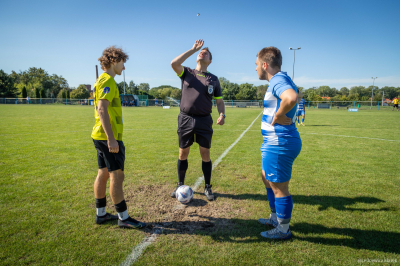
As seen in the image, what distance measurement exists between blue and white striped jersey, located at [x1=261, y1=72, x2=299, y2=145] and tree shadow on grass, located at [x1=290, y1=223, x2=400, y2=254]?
52.2 inches

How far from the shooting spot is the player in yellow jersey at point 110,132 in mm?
2549

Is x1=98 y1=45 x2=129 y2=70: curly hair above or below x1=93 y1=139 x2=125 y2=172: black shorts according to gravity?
above

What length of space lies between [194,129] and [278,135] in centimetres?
161

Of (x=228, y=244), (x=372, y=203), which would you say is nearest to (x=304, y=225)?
(x=228, y=244)

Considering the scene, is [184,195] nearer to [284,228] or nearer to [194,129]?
[194,129]

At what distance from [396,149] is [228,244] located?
8190mm

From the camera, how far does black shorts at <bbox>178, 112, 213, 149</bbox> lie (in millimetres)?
3682

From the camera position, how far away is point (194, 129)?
12.1 feet

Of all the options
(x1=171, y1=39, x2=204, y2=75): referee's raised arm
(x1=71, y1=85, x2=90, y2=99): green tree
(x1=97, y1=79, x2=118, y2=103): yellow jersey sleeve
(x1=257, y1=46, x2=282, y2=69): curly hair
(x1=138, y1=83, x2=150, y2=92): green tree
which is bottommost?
(x1=97, y1=79, x2=118, y2=103): yellow jersey sleeve

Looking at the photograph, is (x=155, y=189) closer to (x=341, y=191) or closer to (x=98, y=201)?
(x=98, y=201)

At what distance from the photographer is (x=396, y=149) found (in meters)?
7.44

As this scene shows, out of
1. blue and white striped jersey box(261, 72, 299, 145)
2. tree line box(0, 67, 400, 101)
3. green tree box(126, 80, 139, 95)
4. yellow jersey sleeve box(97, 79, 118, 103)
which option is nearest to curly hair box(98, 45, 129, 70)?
yellow jersey sleeve box(97, 79, 118, 103)

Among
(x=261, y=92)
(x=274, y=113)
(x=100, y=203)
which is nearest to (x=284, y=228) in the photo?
(x=274, y=113)

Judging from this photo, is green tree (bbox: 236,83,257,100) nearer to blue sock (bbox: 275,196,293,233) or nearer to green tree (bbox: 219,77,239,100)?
green tree (bbox: 219,77,239,100)
